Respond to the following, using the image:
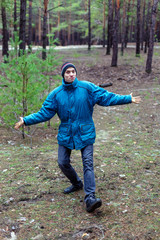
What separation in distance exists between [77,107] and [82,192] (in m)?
1.74

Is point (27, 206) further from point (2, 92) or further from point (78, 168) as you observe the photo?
point (2, 92)

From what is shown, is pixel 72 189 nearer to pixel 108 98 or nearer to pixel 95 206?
pixel 95 206

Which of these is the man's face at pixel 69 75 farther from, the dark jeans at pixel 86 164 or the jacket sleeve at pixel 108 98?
the dark jeans at pixel 86 164

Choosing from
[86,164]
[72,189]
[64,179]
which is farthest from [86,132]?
[64,179]

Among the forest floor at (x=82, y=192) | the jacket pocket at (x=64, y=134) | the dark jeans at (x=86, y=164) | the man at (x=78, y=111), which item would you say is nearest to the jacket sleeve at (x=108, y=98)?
the man at (x=78, y=111)

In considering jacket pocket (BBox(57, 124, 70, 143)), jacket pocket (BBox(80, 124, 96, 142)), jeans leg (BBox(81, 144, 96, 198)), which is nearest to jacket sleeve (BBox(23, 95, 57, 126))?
jacket pocket (BBox(57, 124, 70, 143))

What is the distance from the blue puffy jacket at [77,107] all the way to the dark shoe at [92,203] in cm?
81

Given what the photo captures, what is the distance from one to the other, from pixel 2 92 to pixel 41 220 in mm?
4870

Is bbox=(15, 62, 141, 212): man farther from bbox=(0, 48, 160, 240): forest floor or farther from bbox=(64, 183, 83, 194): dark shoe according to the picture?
bbox=(64, 183, 83, 194): dark shoe

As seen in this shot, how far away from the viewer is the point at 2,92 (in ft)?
26.0

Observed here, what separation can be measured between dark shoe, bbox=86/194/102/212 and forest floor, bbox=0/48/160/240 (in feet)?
0.47

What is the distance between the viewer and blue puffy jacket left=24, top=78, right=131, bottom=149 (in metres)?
4.12

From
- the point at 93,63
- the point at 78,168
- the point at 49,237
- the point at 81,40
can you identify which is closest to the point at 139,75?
the point at 93,63

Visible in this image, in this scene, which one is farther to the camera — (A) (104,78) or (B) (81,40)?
(B) (81,40)
